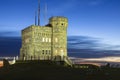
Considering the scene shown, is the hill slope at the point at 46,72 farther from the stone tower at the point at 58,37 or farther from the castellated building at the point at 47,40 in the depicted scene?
the stone tower at the point at 58,37

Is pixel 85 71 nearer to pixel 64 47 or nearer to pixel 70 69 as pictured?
pixel 70 69

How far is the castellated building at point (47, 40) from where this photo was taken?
88250 millimetres

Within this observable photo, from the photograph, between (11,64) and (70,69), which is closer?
(70,69)

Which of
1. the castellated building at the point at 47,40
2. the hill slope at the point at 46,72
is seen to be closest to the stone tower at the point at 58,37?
the castellated building at the point at 47,40

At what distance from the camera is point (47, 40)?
90625 millimetres

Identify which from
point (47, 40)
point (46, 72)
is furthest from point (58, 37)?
point (46, 72)

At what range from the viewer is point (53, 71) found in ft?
236

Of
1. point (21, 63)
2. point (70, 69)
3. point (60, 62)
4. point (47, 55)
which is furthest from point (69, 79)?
point (47, 55)

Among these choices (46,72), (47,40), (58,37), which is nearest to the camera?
(46,72)

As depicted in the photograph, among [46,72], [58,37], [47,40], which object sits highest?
[58,37]

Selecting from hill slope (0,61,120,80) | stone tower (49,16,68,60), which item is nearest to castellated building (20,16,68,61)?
stone tower (49,16,68,60)

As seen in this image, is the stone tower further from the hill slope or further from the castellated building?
the hill slope

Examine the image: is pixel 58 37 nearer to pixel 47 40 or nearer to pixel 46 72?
pixel 47 40

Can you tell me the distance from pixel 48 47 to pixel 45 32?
5274 mm
